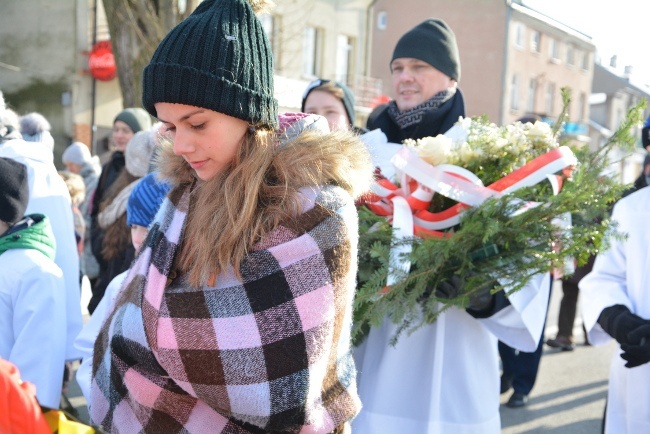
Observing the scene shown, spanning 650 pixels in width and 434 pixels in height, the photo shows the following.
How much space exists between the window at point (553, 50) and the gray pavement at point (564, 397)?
37869mm

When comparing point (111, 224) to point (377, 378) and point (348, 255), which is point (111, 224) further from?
point (348, 255)

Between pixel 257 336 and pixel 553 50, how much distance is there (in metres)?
45.9

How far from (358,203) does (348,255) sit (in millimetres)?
1330

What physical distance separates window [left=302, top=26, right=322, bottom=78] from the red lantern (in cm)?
680

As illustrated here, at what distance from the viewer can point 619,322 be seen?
3189mm

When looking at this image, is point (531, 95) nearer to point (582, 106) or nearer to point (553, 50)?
point (553, 50)

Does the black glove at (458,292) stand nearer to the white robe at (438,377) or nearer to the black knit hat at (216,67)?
the white robe at (438,377)

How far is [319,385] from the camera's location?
6.34 ft

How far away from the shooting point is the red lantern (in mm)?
18609

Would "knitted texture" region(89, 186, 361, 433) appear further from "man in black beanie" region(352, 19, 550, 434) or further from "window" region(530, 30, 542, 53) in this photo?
"window" region(530, 30, 542, 53)

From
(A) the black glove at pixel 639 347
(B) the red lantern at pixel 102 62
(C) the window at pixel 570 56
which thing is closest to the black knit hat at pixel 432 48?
(A) the black glove at pixel 639 347

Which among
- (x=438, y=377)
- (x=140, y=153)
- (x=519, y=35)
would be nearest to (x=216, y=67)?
(x=438, y=377)

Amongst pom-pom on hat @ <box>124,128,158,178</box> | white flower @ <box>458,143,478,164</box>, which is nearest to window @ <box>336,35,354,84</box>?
pom-pom on hat @ <box>124,128,158,178</box>

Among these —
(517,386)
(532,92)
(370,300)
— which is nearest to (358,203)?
(370,300)
